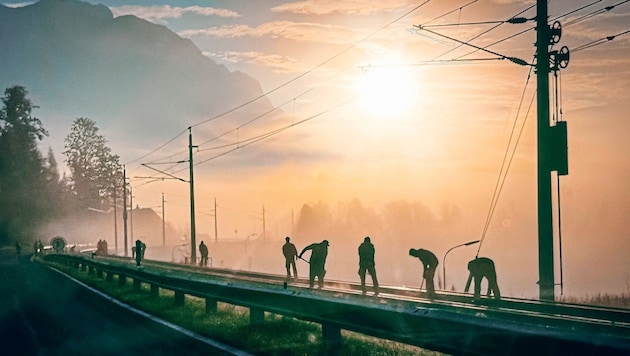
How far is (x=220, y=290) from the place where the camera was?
552 inches

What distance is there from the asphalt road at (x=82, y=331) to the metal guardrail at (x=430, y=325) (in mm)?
1228

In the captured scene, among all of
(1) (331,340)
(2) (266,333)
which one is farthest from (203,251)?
(1) (331,340)

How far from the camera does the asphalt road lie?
37.2 feet

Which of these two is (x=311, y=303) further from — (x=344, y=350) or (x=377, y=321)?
(x=377, y=321)

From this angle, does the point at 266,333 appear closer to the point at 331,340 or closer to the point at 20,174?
the point at 331,340

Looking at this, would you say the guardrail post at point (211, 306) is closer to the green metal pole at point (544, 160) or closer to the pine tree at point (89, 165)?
the green metal pole at point (544, 160)

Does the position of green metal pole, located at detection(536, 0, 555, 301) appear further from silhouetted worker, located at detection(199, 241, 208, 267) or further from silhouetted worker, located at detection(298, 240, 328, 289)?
silhouetted worker, located at detection(199, 241, 208, 267)

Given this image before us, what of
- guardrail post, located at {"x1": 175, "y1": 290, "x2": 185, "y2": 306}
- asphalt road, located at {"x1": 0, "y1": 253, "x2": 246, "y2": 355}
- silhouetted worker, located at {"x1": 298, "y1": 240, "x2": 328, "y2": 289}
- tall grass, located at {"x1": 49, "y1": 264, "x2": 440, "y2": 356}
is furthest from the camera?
silhouetted worker, located at {"x1": 298, "y1": 240, "x2": 328, "y2": 289}

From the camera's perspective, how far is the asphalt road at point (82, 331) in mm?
11344

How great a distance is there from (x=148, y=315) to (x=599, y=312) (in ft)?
30.1

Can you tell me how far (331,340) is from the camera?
33.3ft

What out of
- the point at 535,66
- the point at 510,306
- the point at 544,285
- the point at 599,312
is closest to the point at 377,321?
the point at 599,312

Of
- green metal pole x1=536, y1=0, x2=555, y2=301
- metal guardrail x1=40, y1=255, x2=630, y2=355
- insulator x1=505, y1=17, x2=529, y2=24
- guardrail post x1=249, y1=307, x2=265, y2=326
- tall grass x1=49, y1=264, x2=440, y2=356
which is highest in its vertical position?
insulator x1=505, y1=17, x2=529, y2=24

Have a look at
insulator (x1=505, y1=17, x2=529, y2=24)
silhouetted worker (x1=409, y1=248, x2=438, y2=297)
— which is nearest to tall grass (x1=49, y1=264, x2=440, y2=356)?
silhouetted worker (x1=409, y1=248, x2=438, y2=297)
